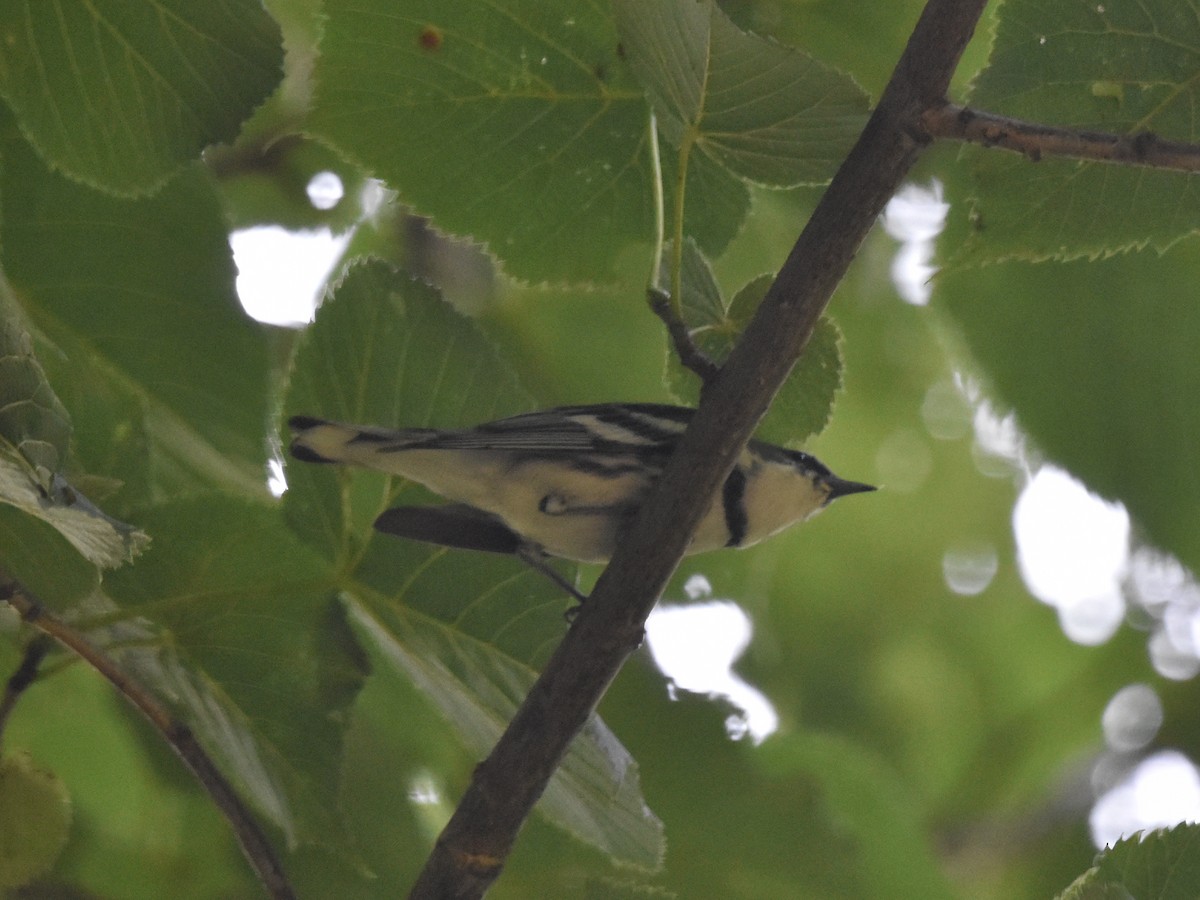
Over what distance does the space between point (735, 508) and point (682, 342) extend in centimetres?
58

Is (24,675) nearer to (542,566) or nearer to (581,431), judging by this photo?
(542,566)

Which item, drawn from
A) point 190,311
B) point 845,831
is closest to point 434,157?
point 190,311

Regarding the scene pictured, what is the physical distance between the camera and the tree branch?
43.0 inches

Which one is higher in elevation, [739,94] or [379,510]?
[739,94]

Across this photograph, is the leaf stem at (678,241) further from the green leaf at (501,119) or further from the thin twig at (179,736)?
the thin twig at (179,736)

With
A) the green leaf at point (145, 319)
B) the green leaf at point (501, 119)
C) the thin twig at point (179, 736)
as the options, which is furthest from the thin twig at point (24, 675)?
the green leaf at point (501, 119)

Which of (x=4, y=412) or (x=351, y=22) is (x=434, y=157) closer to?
(x=351, y=22)

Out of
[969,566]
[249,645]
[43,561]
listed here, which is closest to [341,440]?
[249,645]

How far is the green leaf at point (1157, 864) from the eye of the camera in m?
1.31

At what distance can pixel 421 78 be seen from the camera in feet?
5.10

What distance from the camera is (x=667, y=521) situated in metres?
1.11

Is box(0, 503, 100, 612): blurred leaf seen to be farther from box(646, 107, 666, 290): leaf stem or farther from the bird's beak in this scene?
the bird's beak

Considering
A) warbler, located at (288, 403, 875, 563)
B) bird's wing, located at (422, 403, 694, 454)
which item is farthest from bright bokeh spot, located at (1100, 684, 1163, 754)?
bird's wing, located at (422, 403, 694, 454)

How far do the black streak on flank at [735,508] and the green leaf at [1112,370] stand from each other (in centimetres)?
46
